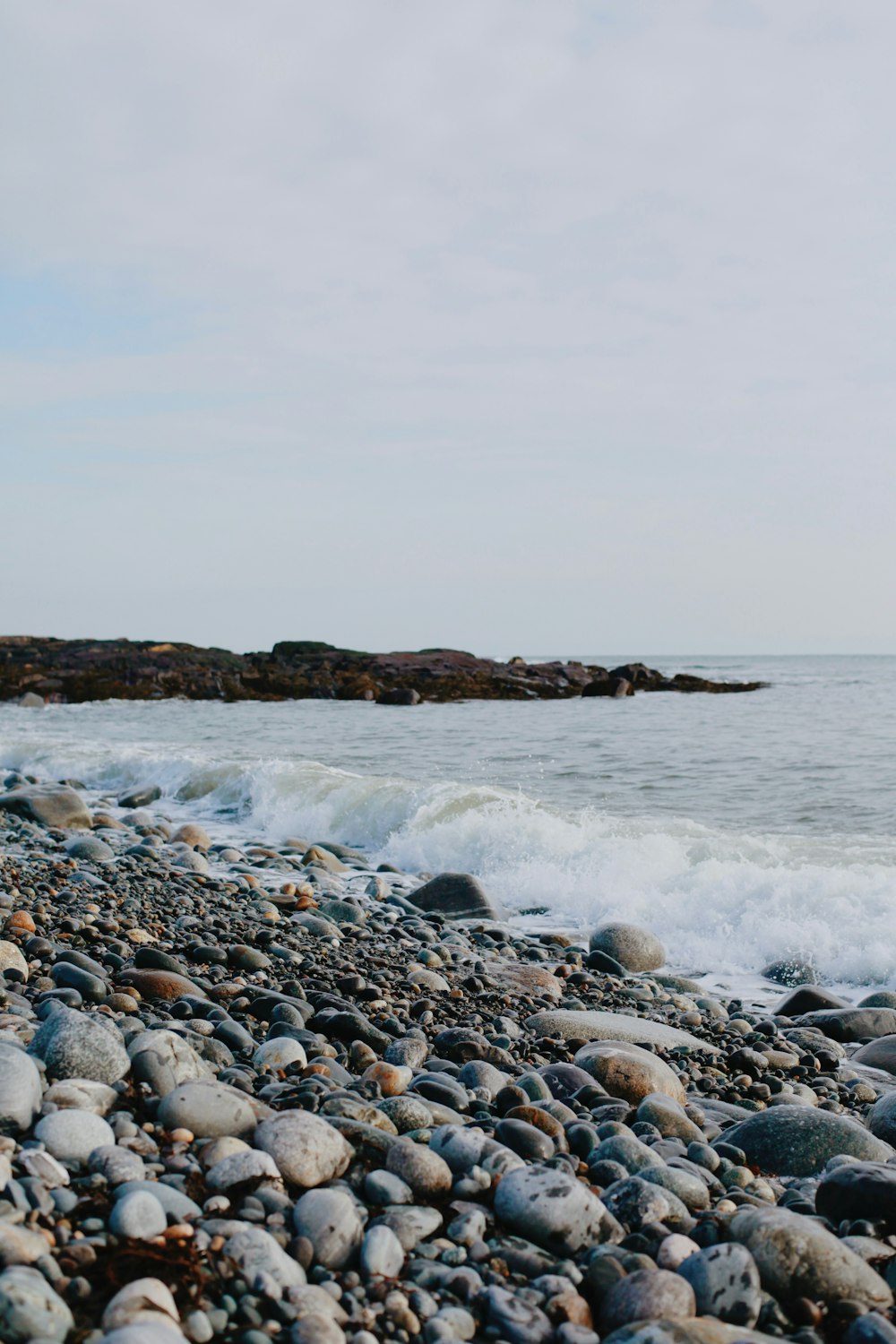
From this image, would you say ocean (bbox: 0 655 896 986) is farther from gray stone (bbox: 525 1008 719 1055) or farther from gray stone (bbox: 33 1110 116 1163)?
gray stone (bbox: 33 1110 116 1163)

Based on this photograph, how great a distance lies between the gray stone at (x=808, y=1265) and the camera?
2432 mm

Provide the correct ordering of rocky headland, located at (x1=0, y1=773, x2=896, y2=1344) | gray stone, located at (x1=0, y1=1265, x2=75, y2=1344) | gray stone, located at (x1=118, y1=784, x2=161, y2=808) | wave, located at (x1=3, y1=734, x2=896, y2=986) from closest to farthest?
gray stone, located at (x1=0, y1=1265, x2=75, y2=1344) → rocky headland, located at (x1=0, y1=773, x2=896, y2=1344) → wave, located at (x1=3, y1=734, x2=896, y2=986) → gray stone, located at (x1=118, y1=784, x2=161, y2=808)

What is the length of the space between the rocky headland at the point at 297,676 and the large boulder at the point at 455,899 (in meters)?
28.8

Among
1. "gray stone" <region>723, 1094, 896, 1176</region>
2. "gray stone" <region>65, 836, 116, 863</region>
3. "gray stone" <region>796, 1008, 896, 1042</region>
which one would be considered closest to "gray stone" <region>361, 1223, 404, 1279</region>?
"gray stone" <region>723, 1094, 896, 1176</region>

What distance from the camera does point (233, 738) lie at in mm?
21516

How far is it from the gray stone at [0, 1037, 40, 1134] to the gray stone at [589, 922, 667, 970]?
15.6 feet

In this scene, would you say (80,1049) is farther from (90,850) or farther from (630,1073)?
(90,850)

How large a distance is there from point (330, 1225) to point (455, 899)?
568 centimetres

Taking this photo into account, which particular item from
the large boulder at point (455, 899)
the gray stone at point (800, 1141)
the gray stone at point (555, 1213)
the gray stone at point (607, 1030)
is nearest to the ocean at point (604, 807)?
the large boulder at point (455, 899)

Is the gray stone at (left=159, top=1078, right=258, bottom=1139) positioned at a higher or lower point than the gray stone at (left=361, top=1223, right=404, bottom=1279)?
higher

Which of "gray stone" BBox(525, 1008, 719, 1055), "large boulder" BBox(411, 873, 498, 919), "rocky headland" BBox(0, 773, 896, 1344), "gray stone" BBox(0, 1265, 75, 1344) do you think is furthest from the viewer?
"large boulder" BBox(411, 873, 498, 919)

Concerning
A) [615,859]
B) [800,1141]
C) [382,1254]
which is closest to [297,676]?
[615,859]

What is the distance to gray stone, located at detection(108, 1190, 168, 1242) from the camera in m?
2.20

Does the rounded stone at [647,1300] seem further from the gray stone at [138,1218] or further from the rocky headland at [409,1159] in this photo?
the gray stone at [138,1218]
